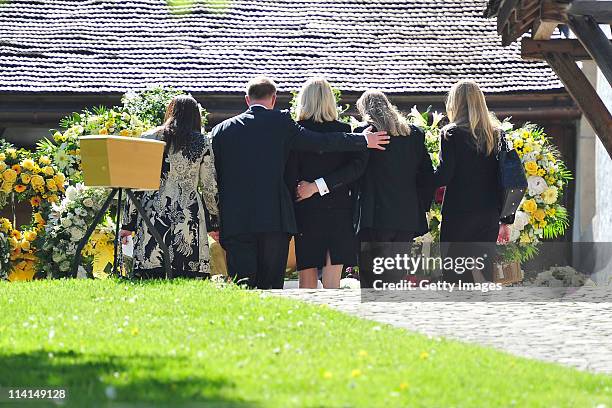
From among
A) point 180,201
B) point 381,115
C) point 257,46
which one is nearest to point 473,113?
point 381,115

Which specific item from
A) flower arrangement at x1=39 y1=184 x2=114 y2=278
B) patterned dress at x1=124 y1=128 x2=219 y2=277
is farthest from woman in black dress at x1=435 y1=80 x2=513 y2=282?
flower arrangement at x1=39 y1=184 x2=114 y2=278

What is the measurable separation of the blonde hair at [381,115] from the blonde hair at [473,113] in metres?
0.40

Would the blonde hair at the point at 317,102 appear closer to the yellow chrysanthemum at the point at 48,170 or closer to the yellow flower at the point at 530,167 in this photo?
the yellow flower at the point at 530,167

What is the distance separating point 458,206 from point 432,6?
35.6ft

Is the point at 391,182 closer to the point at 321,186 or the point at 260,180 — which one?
the point at 321,186

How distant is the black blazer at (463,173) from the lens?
374 inches

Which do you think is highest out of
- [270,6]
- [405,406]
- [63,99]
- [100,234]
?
[270,6]

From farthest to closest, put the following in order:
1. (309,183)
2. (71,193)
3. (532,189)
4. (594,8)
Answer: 1. (532,189)
2. (71,193)
3. (594,8)
4. (309,183)

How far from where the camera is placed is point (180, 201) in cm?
956

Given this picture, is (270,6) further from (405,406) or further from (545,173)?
(405,406)

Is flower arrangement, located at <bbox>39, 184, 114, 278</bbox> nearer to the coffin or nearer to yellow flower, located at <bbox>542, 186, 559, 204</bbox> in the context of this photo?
the coffin

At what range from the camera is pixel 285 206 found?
30.3 feet

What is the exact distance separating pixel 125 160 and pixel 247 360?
3.13 meters

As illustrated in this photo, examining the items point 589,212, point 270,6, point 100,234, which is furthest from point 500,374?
point 270,6
